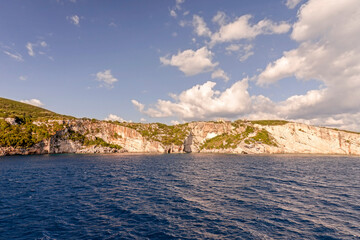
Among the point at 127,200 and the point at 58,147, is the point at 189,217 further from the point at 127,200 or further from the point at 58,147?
the point at 58,147

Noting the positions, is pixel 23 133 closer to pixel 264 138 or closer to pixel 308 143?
pixel 264 138

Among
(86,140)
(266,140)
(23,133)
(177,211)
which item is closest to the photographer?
(177,211)

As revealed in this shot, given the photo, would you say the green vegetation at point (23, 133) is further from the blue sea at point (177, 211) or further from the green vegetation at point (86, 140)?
→ the blue sea at point (177, 211)

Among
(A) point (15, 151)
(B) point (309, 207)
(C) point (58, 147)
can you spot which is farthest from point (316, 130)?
(A) point (15, 151)

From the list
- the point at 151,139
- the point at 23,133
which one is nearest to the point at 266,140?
the point at 151,139

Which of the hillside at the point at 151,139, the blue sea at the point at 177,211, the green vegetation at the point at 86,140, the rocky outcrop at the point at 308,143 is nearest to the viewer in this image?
the blue sea at the point at 177,211

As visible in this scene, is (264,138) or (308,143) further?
(264,138)

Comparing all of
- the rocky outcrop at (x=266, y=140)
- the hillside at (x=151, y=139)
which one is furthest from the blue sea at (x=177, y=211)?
the rocky outcrop at (x=266, y=140)

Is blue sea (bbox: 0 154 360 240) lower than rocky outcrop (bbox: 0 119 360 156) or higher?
lower

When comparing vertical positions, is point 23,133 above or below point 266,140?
below

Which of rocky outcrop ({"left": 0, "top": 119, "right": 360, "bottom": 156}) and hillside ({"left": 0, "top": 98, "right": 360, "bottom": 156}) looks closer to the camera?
hillside ({"left": 0, "top": 98, "right": 360, "bottom": 156})

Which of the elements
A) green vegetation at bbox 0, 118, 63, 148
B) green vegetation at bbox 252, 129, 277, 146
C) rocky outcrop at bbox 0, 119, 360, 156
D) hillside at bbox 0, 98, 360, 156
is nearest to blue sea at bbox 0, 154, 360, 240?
green vegetation at bbox 0, 118, 63, 148

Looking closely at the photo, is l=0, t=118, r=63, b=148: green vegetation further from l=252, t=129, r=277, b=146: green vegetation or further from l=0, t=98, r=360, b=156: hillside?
l=252, t=129, r=277, b=146: green vegetation

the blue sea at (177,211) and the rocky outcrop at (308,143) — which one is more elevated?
the rocky outcrop at (308,143)
